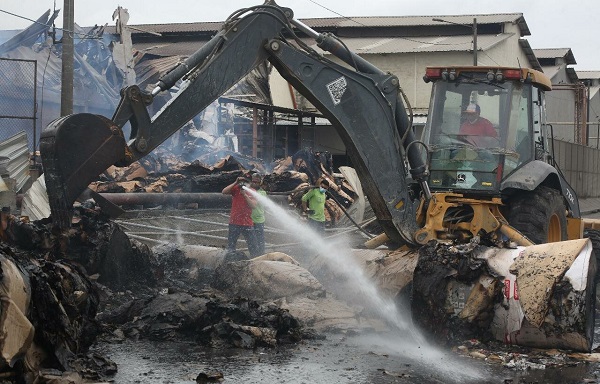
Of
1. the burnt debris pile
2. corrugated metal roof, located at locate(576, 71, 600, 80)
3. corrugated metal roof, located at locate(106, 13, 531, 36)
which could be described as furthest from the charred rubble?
corrugated metal roof, located at locate(576, 71, 600, 80)

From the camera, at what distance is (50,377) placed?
5.43 meters

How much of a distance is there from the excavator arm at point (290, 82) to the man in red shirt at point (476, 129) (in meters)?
0.85

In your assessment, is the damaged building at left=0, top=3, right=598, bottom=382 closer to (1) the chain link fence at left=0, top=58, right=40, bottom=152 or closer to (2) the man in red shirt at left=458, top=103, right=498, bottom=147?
(2) the man in red shirt at left=458, top=103, right=498, bottom=147

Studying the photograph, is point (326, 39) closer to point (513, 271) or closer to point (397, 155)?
point (397, 155)

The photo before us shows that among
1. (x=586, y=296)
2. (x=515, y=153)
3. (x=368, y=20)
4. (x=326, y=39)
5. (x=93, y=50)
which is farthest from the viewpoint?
(x=368, y=20)

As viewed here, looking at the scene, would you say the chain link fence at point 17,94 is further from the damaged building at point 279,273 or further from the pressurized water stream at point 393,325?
the pressurized water stream at point 393,325

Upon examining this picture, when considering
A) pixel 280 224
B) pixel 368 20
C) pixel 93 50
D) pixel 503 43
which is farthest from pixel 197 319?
pixel 368 20

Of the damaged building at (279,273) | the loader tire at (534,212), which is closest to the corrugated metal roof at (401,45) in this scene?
the damaged building at (279,273)

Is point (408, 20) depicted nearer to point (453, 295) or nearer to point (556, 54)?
point (556, 54)

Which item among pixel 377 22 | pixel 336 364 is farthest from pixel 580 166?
pixel 336 364

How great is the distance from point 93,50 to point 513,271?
1925cm

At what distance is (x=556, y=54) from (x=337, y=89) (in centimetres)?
3973

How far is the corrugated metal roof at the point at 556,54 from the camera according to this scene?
150 feet

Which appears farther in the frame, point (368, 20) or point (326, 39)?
point (368, 20)
